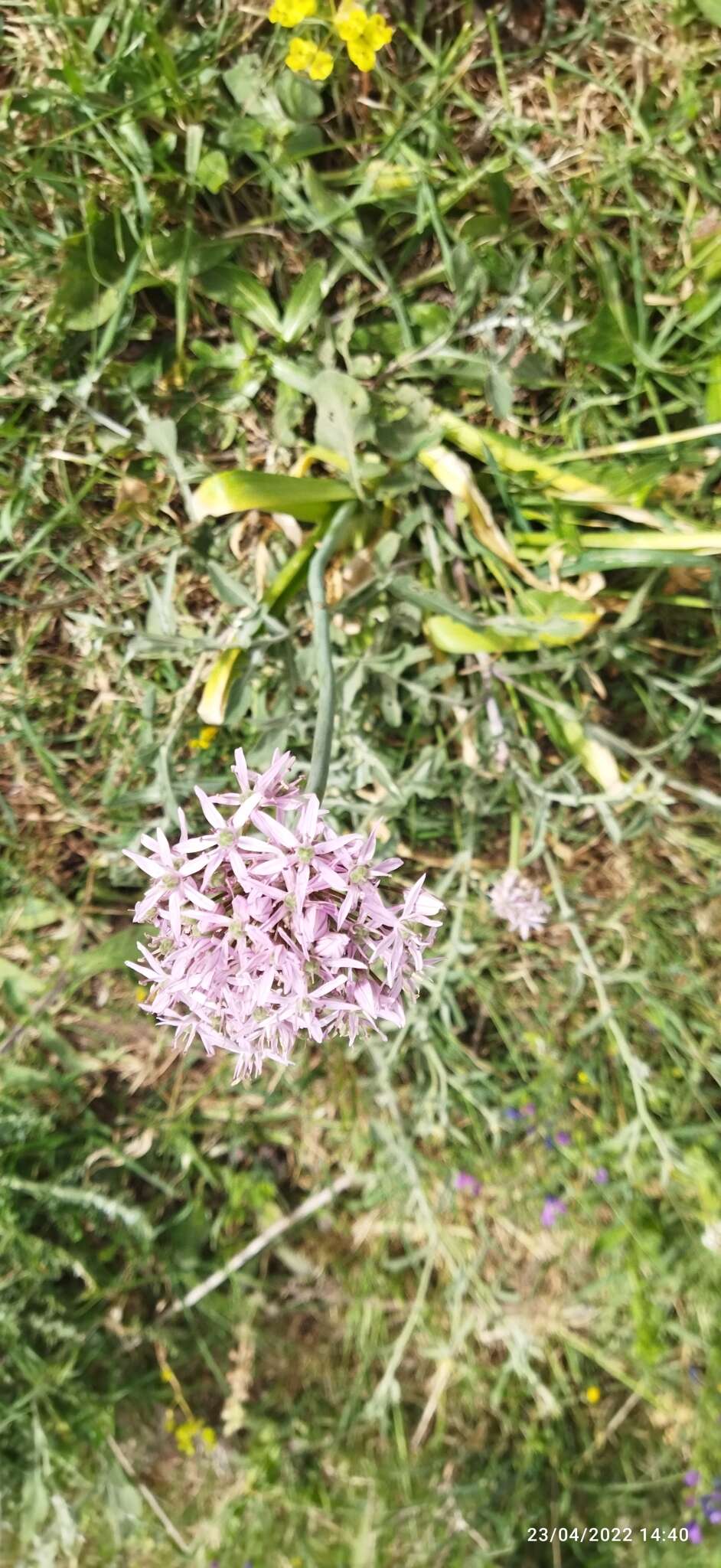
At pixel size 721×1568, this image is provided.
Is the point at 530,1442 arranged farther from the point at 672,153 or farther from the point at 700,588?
the point at 672,153

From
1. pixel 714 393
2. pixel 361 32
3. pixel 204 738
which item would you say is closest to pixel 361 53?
pixel 361 32

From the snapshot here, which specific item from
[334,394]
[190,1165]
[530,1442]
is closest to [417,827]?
[334,394]

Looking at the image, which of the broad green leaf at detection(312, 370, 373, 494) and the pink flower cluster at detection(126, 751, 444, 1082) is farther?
the broad green leaf at detection(312, 370, 373, 494)

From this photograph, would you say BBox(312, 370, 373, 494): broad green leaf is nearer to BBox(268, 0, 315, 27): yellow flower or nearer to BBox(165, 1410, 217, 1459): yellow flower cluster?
BBox(268, 0, 315, 27): yellow flower

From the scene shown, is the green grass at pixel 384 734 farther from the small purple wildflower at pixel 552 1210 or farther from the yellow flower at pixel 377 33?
the yellow flower at pixel 377 33

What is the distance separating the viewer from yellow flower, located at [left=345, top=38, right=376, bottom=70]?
63.5 inches

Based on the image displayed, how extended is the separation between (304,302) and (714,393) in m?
0.80

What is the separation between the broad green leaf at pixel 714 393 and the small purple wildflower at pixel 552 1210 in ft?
6.39

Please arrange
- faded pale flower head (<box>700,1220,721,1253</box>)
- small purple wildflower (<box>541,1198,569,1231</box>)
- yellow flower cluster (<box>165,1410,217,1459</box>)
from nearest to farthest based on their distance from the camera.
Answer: faded pale flower head (<box>700,1220,721,1253</box>)
small purple wildflower (<box>541,1198,569,1231</box>)
yellow flower cluster (<box>165,1410,217,1459</box>)

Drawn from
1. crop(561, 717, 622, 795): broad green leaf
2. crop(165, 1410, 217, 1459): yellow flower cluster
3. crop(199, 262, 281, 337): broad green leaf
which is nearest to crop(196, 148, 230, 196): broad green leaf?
crop(199, 262, 281, 337): broad green leaf

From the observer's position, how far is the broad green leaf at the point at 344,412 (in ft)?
5.86

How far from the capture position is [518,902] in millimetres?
2086

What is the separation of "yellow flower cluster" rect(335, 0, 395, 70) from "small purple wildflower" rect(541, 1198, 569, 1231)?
2.54m

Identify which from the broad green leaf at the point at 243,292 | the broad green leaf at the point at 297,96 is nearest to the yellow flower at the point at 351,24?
the broad green leaf at the point at 297,96
